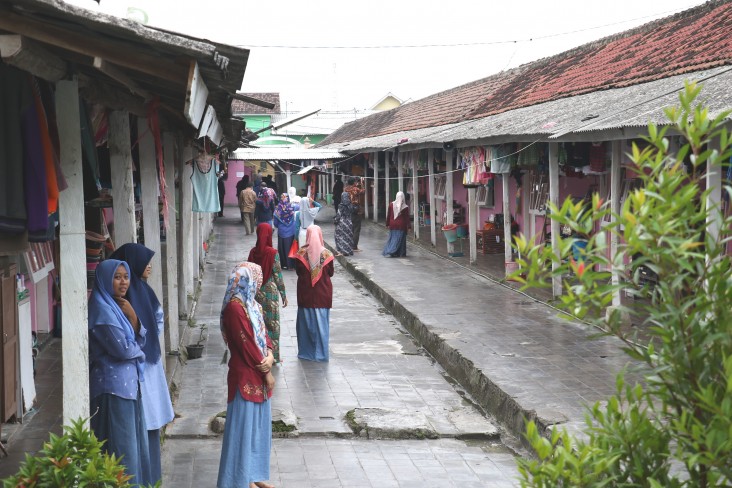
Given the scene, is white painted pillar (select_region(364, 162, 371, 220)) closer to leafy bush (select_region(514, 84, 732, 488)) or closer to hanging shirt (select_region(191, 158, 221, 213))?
hanging shirt (select_region(191, 158, 221, 213))

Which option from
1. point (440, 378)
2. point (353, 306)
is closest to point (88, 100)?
point (440, 378)

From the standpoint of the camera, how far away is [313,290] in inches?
428

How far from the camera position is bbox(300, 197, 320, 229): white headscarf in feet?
56.6

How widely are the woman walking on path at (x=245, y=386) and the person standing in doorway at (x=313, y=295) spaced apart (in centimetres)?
436

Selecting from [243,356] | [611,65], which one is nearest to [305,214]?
[611,65]

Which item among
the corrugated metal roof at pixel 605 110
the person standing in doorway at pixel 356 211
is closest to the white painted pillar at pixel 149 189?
the corrugated metal roof at pixel 605 110

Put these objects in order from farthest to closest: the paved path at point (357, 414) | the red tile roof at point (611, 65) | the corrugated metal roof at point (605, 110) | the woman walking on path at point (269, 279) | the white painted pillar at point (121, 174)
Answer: the red tile roof at point (611, 65)
the woman walking on path at point (269, 279)
the corrugated metal roof at point (605, 110)
the paved path at point (357, 414)
the white painted pillar at point (121, 174)

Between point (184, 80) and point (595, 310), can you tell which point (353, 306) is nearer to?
point (184, 80)

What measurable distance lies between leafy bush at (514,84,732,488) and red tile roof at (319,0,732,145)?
9.14m

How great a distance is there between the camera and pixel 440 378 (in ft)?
33.8

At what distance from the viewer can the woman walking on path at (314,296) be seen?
35.5 feet

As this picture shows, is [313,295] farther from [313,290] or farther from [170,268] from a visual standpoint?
[170,268]

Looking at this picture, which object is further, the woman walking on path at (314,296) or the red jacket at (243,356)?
the woman walking on path at (314,296)

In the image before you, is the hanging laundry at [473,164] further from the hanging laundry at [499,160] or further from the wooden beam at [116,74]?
the wooden beam at [116,74]
